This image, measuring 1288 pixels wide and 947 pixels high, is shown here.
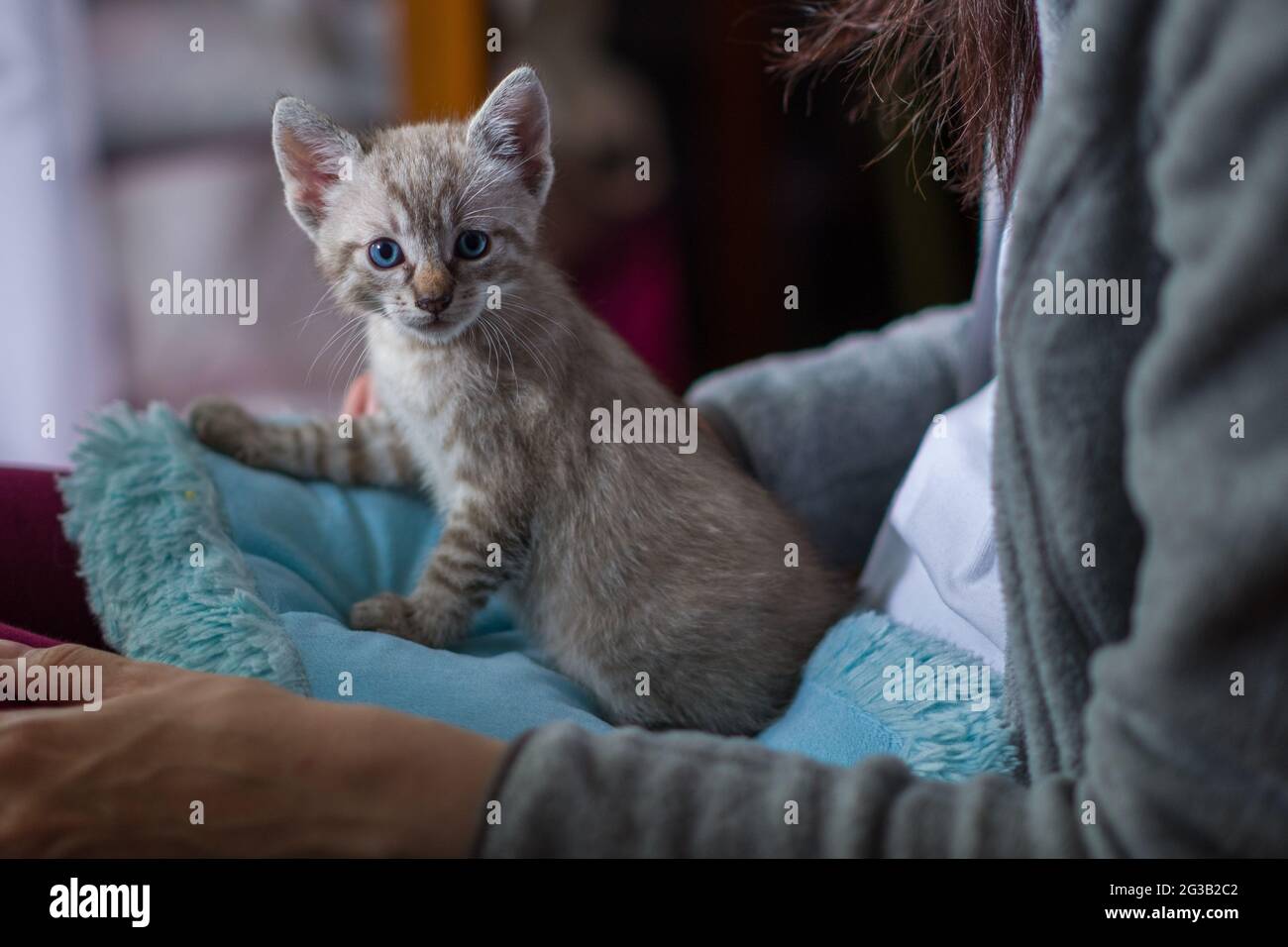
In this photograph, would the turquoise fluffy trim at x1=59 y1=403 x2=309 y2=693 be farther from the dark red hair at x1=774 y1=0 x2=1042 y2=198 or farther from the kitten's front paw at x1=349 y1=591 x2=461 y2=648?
the dark red hair at x1=774 y1=0 x2=1042 y2=198

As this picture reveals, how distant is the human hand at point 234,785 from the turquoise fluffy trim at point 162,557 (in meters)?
0.20

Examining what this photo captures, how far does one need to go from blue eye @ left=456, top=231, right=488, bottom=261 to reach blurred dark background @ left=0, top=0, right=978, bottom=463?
29.8 inches

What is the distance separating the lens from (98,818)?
57cm

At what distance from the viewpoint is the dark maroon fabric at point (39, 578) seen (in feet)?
3.08

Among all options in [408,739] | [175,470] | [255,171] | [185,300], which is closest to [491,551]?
[175,470]

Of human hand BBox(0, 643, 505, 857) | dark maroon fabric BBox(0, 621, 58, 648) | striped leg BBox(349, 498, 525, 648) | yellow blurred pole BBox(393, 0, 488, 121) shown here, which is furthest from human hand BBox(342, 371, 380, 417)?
yellow blurred pole BBox(393, 0, 488, 121)

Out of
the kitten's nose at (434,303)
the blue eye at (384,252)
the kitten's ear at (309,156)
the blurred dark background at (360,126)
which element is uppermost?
the blurred dark background at (360,126)

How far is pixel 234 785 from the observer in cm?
58

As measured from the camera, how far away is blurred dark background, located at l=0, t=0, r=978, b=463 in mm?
2039

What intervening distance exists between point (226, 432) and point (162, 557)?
25 centimetres

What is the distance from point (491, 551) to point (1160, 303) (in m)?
0.65

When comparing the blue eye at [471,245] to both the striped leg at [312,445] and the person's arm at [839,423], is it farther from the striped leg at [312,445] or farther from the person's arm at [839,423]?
the person's arm at [839,423]

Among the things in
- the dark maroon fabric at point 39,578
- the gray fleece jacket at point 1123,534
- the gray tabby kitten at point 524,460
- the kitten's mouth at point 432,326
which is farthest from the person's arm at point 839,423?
the dark maroon fabric at point 39,578
